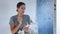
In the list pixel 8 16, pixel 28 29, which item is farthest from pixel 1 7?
pixel 28 29

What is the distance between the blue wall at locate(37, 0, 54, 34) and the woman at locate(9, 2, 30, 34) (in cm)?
12

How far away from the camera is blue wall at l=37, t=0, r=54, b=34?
1.32 meters

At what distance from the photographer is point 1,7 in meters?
1.29

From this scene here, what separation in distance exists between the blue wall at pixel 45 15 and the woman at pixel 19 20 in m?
0.12

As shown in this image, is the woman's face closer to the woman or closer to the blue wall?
the woman

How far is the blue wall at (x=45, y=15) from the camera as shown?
1.32 metres

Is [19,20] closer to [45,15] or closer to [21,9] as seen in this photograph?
[21,9]

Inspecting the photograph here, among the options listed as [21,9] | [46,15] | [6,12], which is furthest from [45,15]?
[6,12]

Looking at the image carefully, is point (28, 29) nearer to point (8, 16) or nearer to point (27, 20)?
point (27, 20)

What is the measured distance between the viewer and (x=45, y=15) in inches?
52.4

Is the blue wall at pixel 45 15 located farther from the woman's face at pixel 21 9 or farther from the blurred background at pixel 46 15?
the woman's face at pixel 21 9

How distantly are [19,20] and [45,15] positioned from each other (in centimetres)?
24

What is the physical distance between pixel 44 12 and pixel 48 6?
0.07 metres

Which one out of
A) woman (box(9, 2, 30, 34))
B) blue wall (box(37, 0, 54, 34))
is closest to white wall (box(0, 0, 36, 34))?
woman (box(9, 2, 30, 34))
